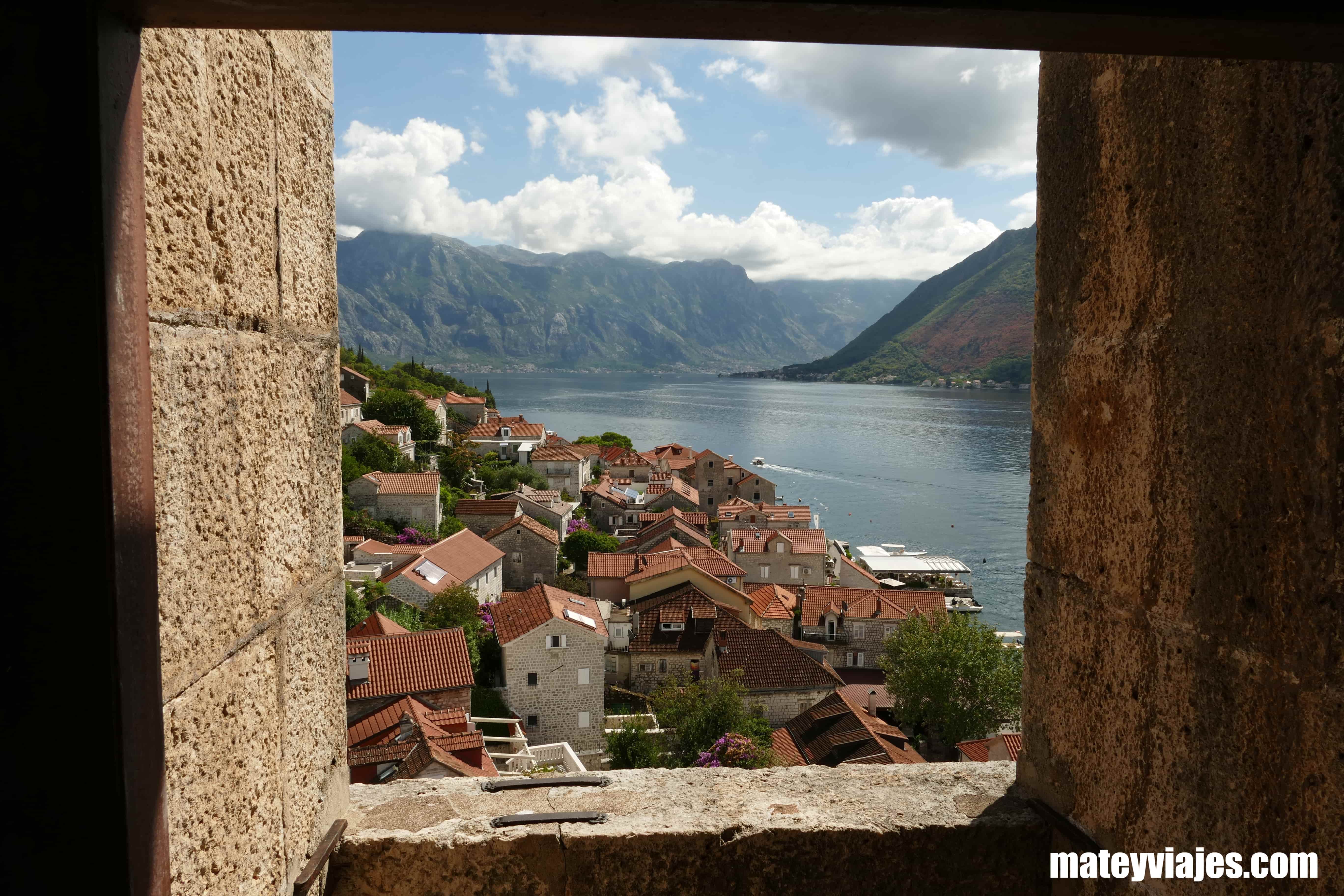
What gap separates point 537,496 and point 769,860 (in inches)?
1660

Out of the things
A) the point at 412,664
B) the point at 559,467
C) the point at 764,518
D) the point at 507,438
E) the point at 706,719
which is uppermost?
the point at 507,438

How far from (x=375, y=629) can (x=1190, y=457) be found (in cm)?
2061

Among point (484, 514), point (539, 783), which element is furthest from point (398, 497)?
point (539, 783)

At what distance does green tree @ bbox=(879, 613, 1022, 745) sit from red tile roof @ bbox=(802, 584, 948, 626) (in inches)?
183

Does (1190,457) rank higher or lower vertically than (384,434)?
higher

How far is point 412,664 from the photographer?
18000 mm

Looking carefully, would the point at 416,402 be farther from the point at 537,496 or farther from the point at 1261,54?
the point at 1261,54

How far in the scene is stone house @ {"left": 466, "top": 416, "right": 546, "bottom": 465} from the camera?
56.9 meters

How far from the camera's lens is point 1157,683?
Answer: 148 cm

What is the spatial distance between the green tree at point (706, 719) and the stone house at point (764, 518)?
20510 millimetres

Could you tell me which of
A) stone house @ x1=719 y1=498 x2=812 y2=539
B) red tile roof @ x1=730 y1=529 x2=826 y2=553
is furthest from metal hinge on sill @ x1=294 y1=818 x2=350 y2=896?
stone house @ x1=719 y1=498 x2=812 y2=539

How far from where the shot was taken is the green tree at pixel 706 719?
18.5 m

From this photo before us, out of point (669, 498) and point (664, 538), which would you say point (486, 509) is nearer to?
point (664, 538)

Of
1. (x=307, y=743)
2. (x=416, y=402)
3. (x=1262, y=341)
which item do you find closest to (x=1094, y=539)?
(x=1262, y=341)
